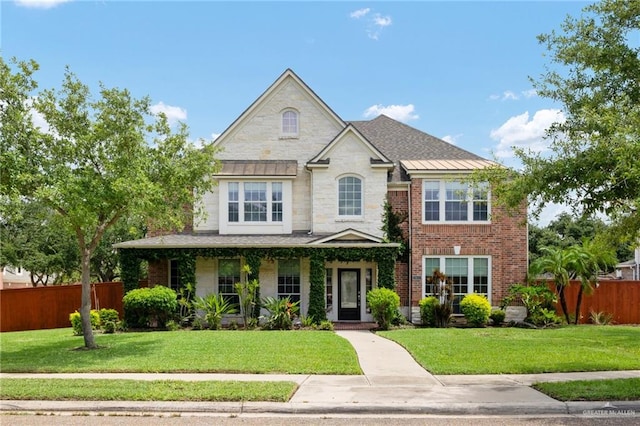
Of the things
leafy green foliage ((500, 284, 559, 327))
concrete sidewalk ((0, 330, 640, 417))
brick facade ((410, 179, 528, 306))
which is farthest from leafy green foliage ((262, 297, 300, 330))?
concrete sidewalk ((0, 330, 640, 417))

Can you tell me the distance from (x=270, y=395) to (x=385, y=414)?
1.89m

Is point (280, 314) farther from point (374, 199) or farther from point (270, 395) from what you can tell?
point (270, 395)

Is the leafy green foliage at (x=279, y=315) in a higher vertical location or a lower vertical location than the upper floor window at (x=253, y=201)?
lower

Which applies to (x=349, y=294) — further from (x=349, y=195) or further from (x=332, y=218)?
(x=349, y=195)

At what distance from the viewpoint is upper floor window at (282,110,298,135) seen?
23812mm

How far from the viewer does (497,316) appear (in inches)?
848

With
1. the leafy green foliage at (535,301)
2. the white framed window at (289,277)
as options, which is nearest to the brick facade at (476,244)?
the leafy green foliage at (535,301)

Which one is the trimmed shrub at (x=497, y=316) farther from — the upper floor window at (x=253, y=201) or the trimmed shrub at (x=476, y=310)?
the upper floor window at (x=253, y=201)

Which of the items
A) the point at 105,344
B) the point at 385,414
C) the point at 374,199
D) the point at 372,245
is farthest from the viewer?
the point at 374,199

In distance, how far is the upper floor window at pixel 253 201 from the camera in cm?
2309

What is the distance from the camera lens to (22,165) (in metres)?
13.0

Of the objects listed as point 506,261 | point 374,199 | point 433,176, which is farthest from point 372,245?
point 506,261

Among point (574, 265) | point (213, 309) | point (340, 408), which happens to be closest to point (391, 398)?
point (340, 408)

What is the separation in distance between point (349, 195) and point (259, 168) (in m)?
3.75
